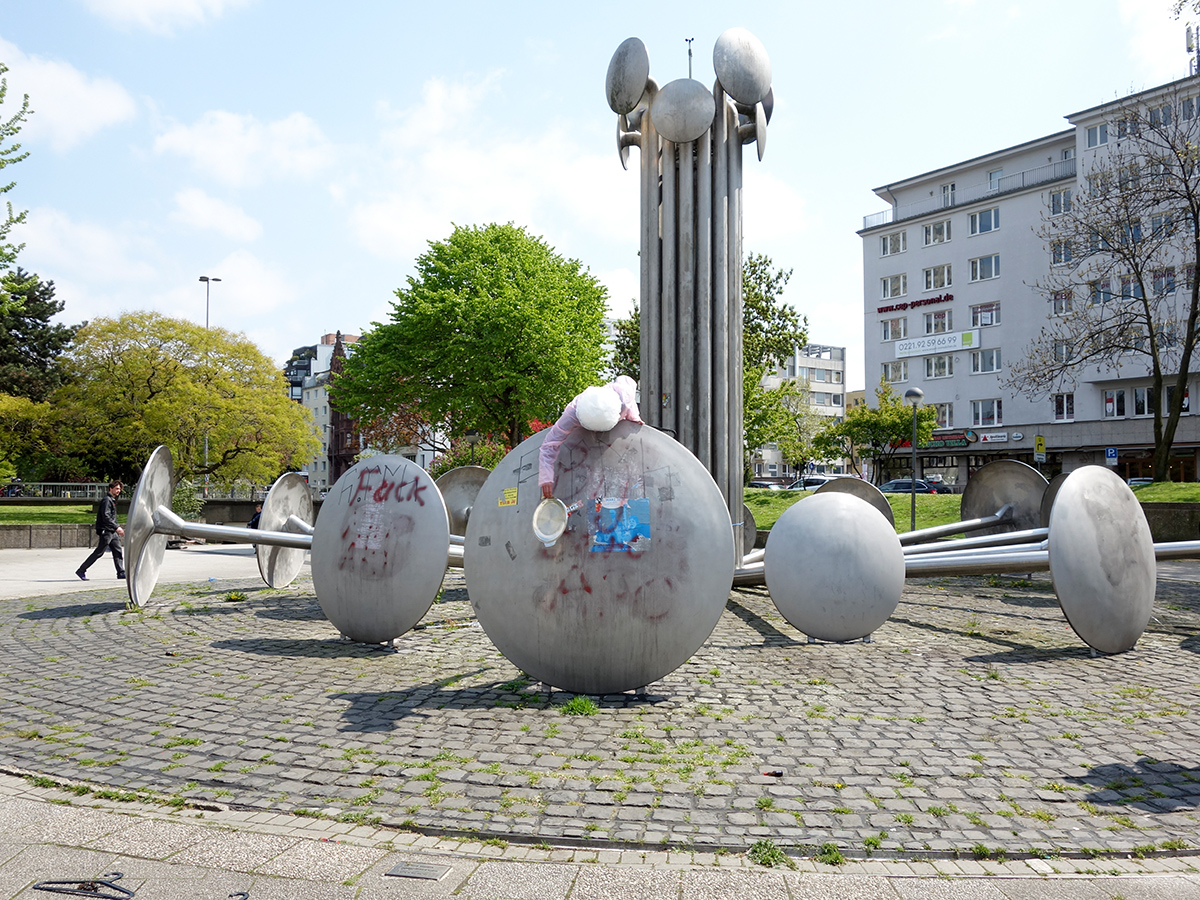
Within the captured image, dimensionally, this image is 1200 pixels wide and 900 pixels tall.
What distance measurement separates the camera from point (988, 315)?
175 ft

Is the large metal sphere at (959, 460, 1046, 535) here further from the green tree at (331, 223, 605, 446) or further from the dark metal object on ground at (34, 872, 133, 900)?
the green tree at (331, 223, 605, 446)

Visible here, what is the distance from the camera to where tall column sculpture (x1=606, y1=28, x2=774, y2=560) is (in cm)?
1384

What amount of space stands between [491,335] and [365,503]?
2354 centimetres

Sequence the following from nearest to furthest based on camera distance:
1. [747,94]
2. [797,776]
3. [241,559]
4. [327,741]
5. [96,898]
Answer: [96,898] → [797,776] → [327,741] → [747,94] → [241,559]

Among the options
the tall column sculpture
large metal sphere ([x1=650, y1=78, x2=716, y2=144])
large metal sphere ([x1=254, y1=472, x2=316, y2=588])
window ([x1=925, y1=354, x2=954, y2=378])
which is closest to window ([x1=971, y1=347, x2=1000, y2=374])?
window ([x1=925, y1=354, x2=954, y2=378])

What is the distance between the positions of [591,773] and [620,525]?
6.06ft

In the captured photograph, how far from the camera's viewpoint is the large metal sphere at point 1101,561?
26.1 feet

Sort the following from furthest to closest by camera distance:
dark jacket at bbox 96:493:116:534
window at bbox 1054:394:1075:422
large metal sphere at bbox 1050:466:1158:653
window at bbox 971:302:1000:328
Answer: window at bbox 971:302:1000:328 → window at bbox 1054:394:1075:422 → dark jacket at bbox 96:493:116:534 → large metal sphere at bbox 1050:466:1158:653

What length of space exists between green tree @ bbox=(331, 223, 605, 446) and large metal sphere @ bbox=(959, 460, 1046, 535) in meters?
19.1

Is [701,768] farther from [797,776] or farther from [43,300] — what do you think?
[43,300]

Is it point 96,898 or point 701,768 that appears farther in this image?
point 701,768

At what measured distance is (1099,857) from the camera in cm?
379

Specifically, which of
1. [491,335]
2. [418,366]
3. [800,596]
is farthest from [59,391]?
[800,596]

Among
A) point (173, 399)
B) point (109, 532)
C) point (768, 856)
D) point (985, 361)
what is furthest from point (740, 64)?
point (985, 361)
